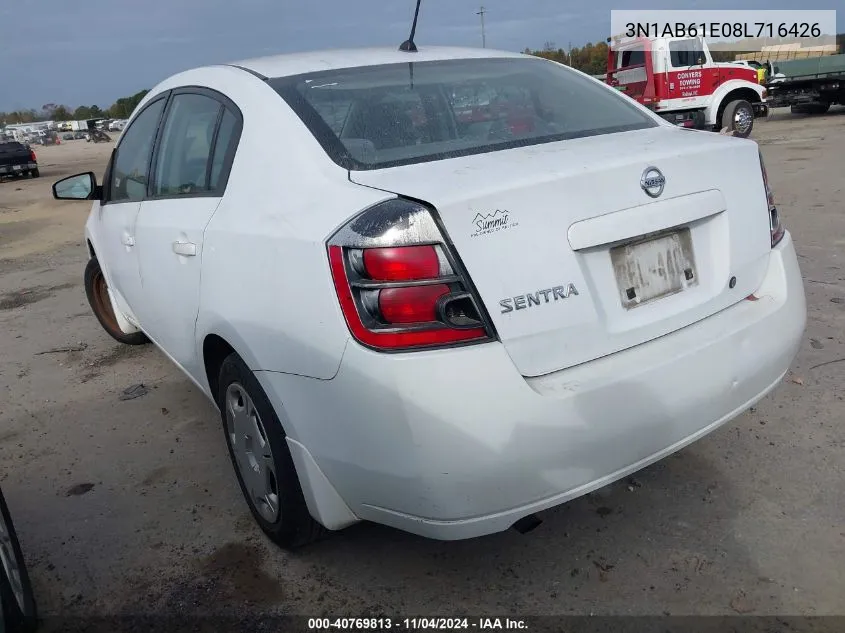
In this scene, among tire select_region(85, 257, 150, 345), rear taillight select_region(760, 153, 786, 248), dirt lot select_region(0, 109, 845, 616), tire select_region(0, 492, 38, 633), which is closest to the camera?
tire select_region(0, 492, 38, 633)

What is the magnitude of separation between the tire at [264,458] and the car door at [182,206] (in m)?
0.34

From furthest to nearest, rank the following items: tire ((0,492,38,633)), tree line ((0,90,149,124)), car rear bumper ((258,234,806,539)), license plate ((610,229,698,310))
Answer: tree line ((0,90,149,124)), license plate ((610,229,698,310)), tire ((0,492,38,633)), car rear bumper ((258,234,806,539))

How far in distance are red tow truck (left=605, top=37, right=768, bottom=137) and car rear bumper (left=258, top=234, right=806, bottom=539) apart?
14.4 meters

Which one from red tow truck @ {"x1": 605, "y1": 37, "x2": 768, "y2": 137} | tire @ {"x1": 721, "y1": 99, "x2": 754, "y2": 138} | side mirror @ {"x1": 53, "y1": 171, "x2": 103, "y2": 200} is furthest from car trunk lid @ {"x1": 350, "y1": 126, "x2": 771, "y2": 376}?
tire @ {"x1": 721, "y1": 99, "x2": 754, "y2": 138}

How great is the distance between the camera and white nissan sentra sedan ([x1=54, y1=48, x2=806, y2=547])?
1900 mm

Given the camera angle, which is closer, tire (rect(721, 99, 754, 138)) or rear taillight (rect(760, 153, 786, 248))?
rear taillight (rect(760, 153, 786, 248))

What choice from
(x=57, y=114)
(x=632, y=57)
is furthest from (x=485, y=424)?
(x=57, y=114)

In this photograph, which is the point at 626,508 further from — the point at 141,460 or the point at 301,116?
the point at 141,460

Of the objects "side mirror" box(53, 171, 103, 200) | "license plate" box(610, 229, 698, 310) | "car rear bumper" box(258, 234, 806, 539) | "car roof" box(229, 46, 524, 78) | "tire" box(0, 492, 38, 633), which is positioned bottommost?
"tire" box(0, 492, 38, 633)

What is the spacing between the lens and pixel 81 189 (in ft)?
13.2

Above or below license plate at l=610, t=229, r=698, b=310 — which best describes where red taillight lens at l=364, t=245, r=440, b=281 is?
above

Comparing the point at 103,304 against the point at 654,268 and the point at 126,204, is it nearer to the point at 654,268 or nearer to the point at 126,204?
the point at 126,204

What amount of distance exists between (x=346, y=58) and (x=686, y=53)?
48.6ft

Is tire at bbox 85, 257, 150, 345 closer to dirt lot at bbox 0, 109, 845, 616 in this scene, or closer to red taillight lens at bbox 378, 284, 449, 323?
dirt lot at bbox 0, 109, 845, 616
